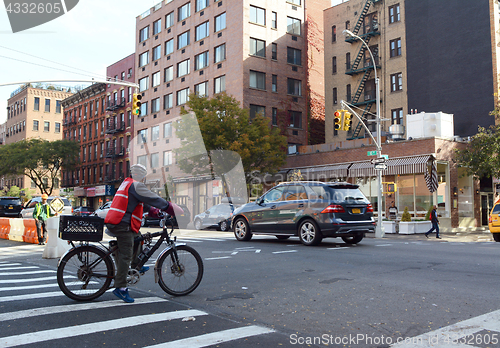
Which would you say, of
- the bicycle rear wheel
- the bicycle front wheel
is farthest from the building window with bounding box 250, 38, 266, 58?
the bicycle rear wheel

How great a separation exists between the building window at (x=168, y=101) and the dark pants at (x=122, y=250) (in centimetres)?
4440

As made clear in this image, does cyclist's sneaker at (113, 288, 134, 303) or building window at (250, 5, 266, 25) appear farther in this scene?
building window at (250, 5, 266, 25)

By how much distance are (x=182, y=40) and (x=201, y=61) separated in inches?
201

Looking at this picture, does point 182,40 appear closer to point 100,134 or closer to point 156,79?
point 156,79

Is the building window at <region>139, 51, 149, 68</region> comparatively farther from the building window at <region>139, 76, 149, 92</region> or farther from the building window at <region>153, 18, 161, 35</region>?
the building window at <region>153, 18, 161, 35</region>

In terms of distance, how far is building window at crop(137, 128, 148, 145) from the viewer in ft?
174

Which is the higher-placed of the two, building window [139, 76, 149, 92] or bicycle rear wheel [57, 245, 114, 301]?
building window [139, 76, 149, 92]

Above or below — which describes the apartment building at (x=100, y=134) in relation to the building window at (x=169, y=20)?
below

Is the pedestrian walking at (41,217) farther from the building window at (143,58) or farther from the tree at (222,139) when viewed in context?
the building window at (143,58)

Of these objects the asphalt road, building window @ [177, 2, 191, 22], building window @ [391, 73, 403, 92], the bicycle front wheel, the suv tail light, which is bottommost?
the asphalt road

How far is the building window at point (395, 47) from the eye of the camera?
37.8 m

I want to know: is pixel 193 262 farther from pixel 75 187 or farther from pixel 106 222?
pixel 75 187

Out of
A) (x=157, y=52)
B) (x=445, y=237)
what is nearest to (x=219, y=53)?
(x=157, y=52)

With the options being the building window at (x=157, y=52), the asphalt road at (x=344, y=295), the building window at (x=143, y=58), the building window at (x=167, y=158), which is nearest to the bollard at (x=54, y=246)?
the asphalt road at (x=344, y=295)
